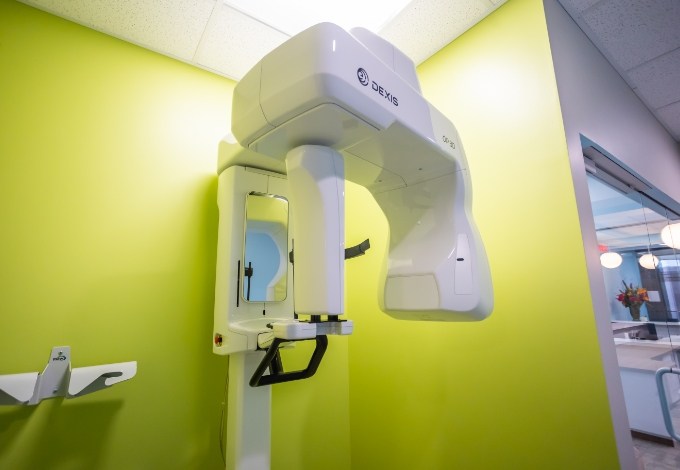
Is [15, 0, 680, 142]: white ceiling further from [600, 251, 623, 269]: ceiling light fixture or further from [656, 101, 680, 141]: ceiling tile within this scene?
[600, 251, 623, 269]: ceiling light fixture

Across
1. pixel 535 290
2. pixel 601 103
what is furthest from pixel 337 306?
pixel 601 103

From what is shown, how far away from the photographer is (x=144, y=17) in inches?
51.4

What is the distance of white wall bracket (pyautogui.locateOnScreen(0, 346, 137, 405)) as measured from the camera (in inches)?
→ 35.3

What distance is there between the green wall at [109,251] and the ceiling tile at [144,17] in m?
0.05

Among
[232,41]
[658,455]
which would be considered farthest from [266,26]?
[658,455]

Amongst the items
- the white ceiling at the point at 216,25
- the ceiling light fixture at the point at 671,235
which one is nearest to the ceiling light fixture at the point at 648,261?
the ceiling light fixture at the point at 671,235

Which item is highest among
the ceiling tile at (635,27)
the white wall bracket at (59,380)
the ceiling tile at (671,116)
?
the ceiling tile at (671,116)

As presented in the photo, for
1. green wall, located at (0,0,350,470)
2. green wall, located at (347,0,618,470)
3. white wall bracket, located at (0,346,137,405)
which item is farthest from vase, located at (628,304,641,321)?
white wall bracket, located at (0,346,137,405)

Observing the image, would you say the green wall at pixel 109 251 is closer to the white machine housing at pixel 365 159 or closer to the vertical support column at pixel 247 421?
the vertical support column at pixel 247 421

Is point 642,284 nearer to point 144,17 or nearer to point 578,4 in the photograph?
point 578,4

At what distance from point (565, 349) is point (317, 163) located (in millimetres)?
952

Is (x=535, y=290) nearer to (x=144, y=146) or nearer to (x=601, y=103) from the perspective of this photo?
(x=601, y=103)

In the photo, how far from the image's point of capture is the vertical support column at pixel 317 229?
66 cm

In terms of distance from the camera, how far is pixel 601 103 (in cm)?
147
